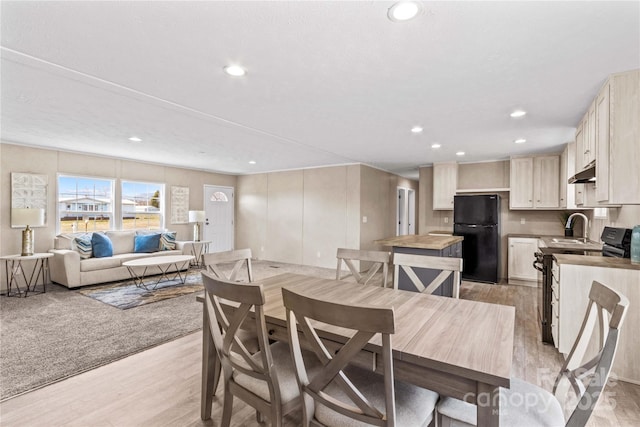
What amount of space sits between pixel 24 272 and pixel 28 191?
1341mm

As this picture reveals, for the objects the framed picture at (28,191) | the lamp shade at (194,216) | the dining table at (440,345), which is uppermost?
→ the framed picture at (28,191)

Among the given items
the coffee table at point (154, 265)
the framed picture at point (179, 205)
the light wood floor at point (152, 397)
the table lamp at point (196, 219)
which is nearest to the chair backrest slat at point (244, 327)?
the light wood floor at point (152, 397)

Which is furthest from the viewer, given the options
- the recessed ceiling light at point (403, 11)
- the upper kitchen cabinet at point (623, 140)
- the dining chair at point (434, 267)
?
the upper kitchen cabinet at point (623, 140)

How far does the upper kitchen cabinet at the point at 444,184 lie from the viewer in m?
6.17

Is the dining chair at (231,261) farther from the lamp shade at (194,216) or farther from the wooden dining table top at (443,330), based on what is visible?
the lamp shade at (194,216)

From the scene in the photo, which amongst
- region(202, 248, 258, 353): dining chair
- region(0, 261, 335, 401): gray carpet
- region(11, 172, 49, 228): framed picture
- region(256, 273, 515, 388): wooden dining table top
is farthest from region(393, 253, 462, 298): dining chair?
region(11, 172, 49, 228): framed picture

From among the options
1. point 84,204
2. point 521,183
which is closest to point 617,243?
point 521,183

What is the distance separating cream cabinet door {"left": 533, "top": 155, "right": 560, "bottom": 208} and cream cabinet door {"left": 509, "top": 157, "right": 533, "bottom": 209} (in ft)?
0.24

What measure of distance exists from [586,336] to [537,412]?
0.45 m

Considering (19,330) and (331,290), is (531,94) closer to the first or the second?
(331,290)

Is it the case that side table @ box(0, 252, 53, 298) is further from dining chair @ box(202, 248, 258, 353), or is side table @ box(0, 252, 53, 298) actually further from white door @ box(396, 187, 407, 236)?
white door @ box(396, 187, 407, 236)

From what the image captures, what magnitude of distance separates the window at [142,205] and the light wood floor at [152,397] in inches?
177

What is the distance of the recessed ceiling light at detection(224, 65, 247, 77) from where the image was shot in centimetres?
222

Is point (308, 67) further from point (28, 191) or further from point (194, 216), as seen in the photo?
point (194, 216)
